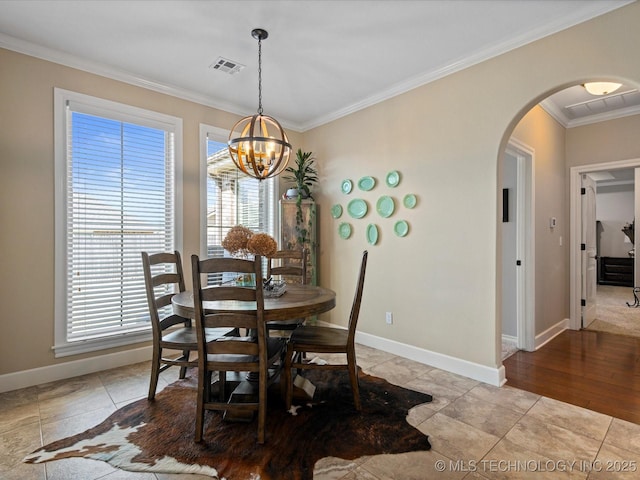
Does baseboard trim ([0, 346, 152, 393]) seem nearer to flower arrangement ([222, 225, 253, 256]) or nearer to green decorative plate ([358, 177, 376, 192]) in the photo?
flower arrangement ([222, 225, 253, 256])

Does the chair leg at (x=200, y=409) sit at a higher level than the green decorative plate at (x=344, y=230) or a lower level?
lower

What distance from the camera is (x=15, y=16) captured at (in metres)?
2.39

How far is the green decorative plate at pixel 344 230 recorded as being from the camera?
13.5ft

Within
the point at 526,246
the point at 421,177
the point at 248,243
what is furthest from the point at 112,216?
the point at 526,246

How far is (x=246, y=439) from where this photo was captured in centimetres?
200

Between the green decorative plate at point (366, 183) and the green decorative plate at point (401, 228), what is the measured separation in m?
0.57

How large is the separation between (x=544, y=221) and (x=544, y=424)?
2.60 meters

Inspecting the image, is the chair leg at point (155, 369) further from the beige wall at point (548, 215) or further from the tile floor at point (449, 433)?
the beige wall at point (548, 215)

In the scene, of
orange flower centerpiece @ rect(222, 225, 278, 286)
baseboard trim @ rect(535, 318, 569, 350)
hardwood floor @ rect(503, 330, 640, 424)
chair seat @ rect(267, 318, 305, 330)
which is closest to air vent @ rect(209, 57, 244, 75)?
orange flower centerpiece @ rect(222, 225, 278, 286)

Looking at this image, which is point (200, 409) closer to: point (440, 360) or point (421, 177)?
point (440, 360)

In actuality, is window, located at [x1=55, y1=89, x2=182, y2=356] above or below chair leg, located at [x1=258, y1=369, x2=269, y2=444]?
above

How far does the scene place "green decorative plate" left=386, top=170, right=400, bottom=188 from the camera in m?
3.54

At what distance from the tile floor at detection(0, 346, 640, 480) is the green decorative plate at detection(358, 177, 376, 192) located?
205 cm

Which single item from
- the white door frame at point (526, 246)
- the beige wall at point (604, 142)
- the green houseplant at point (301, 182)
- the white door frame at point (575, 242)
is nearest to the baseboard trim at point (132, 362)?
the white door frame at point (526, 246)
